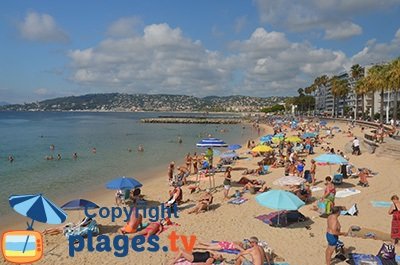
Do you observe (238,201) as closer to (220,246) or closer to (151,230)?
(151,230)

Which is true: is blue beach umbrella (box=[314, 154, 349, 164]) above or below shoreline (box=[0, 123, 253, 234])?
above

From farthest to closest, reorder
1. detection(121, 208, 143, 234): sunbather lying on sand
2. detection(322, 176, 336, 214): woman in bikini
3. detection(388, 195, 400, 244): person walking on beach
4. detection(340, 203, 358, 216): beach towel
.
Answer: detection(340, 203, 358, 216): beach towel, detection(322, 176, 336, 214): woman in bikini, detection(121, 208, 143, 234): sunbather lying on sand, detection(388, 195, 400, 244): person walking on beach

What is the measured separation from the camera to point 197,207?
1271cm

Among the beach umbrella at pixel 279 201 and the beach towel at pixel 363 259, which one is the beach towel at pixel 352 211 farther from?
the beach towel at pixel 363 259

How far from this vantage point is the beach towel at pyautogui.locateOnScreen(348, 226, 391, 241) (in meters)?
9.75

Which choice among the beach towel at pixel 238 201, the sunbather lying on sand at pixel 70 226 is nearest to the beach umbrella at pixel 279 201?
the beach towel at pixel 238 201

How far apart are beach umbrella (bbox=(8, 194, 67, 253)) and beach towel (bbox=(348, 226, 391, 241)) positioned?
745cm

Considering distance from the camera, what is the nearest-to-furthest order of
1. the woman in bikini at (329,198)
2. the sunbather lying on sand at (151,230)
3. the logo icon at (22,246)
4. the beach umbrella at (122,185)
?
1. the logo icon at (22,246)
2. the sunbather lying on sand at (151,230)
3. the woman in bikini at (329,198)
4. the beach umbrella at (122,185)

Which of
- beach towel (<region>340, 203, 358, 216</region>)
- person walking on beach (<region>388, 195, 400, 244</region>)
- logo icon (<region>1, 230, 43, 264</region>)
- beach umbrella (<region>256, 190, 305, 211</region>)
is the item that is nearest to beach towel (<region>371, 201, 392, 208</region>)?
beach towel (<region>340, 203, 358, 216</region>)

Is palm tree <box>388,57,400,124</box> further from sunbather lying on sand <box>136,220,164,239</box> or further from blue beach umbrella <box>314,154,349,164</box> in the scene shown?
sunbather lying on sand <box>136,220,164,239</box>

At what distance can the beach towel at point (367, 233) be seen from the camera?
9750mm

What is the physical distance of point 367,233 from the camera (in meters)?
9.96

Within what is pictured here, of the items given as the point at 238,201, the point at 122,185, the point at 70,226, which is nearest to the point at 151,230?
the point at 70,226

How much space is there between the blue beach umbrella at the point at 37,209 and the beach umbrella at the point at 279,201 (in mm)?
5200
